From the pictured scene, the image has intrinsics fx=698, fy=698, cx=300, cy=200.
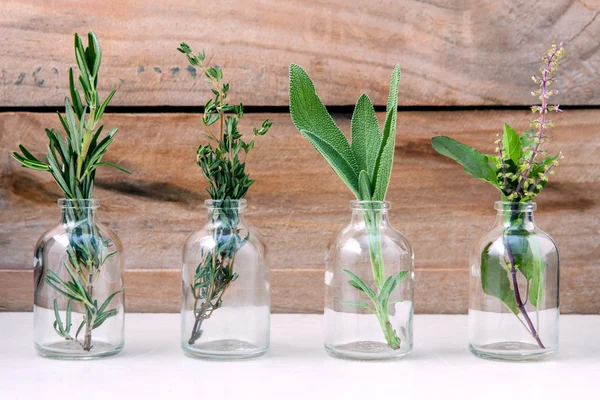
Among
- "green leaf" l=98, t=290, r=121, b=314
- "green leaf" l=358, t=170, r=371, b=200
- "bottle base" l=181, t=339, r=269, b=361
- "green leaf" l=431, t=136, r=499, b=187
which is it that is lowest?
"bottle base" l=181, t=339, r=269, b=361

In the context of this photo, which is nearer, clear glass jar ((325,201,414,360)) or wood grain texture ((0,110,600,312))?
clear glass jar ((325,201,414,360))

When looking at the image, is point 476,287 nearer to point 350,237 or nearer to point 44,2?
point 350,237

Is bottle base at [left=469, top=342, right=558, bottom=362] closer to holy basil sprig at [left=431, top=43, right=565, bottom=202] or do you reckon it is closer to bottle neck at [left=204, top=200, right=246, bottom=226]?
holy basil sprig at [left=431, top=43, right=565, bottom=202]

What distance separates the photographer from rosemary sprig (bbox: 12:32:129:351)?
60 centimetres

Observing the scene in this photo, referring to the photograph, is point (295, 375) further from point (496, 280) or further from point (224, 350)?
point (496, 280)

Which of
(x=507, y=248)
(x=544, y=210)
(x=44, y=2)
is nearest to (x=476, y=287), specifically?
(x=507, y=248)

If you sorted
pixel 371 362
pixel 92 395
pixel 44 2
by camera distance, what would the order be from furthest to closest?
pixel 44 2
pixel 371 362
pixel 92 395

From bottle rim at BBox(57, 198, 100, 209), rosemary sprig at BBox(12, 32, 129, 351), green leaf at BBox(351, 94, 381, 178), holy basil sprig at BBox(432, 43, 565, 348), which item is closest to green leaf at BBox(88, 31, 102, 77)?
rosemary sprig at BBox(12, 32, 129, 351)

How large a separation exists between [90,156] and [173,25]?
30 cm

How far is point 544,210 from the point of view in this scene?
87cm

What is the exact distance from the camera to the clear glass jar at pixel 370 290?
24.1 inches

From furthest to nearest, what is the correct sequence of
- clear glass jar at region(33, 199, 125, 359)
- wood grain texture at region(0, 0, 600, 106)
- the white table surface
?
wood grain texture at region(0, 0, 600, 106) < clear glass jar at region(33, 199, 125, 359) < the white table surface

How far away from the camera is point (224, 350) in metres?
0.61

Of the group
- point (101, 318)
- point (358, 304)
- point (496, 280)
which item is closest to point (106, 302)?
point (101, 318)
